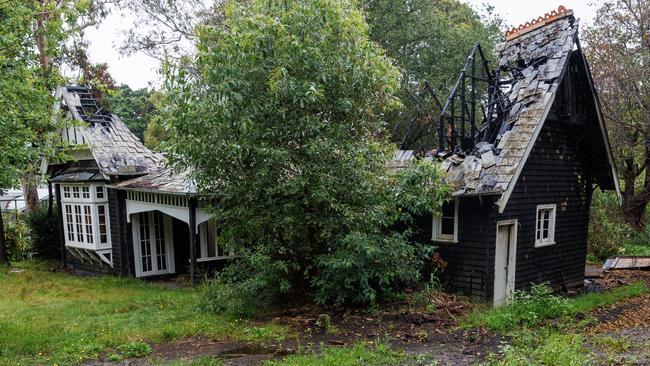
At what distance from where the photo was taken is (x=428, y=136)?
25.2 m

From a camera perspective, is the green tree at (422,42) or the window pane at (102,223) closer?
the window pane at (102,223)

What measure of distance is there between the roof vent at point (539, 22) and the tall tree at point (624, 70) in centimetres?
667

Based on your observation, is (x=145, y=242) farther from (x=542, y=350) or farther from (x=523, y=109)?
(x=542, y=350)

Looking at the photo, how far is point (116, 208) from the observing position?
15.0 meters

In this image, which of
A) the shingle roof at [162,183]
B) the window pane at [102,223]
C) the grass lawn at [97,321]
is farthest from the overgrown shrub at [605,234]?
the window pane at [102,223]

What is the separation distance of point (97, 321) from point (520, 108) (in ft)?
33.4

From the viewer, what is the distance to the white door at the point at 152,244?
15.0m

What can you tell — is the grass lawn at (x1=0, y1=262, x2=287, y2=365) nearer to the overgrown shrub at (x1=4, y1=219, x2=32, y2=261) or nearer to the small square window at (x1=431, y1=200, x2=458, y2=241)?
the small square window at (x1=431, y1=200, x2=458, y2=241)

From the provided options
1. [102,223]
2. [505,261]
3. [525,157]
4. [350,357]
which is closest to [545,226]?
[505,261]

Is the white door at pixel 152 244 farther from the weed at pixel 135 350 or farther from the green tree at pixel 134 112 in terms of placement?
the green tree at pixel 134 112

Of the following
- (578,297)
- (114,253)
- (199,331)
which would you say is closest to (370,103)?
(199,331)

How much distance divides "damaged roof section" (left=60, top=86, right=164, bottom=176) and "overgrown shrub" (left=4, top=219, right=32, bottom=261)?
731 cm

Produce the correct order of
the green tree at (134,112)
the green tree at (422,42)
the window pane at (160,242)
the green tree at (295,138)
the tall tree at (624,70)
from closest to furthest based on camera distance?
1. the green tree at (295,138)
2. the window pane at (160,242)
3. the tall tree at (624,70)
4. the green tree at (422,42)
5. the green tree at (134,112)

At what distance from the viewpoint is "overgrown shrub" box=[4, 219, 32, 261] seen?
19672mm
